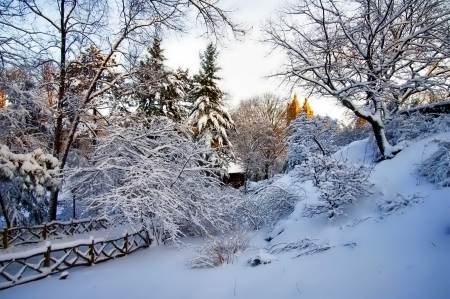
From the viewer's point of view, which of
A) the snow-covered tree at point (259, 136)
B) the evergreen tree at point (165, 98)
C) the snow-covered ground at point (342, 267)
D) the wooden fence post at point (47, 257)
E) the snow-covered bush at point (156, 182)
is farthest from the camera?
the snow-covered tree at point (259, 136)

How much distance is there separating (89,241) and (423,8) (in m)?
13.9

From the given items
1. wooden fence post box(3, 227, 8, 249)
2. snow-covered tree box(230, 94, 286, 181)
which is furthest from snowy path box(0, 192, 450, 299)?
snow-covered tree box(230, 94, 286, 181)

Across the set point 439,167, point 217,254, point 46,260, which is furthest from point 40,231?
point 439,167

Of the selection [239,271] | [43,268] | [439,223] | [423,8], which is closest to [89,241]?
[43,268]

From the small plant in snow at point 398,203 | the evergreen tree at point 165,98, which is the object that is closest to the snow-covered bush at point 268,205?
the small plant in snow at point 398,203

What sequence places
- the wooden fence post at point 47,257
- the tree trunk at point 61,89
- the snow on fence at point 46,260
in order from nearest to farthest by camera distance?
the snow on fence at point 46,260 < the wooden fence post at point 47,257 < the tree trunk at point 61,89

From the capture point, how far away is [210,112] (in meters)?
20.0

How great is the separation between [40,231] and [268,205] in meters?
9.21

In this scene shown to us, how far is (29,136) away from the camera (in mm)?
10805

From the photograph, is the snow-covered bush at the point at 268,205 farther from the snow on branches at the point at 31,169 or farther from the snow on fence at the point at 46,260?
the snow on branches at the point at 31,169

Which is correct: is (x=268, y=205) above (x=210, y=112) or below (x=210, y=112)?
below

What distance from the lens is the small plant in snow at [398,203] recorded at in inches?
224

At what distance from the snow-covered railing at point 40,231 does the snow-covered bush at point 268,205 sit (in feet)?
20.4

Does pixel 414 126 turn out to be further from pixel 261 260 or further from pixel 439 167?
pixel 261 260
